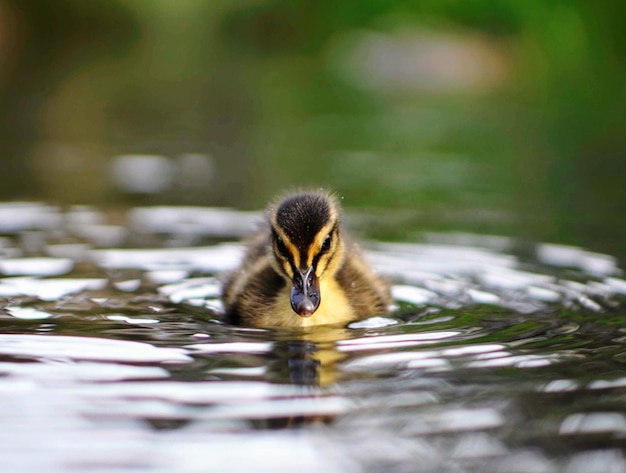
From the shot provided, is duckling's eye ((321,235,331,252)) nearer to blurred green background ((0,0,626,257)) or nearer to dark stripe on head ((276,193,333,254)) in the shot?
dark stripe on head ((276,193,333,254))

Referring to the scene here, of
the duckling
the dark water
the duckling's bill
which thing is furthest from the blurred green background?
the duckling's bill

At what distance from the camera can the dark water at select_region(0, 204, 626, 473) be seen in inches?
135

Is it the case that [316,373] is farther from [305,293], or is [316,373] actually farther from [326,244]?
[326,244]

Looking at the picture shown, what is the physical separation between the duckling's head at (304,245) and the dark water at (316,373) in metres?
0.18

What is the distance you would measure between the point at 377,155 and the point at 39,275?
19.5 ft

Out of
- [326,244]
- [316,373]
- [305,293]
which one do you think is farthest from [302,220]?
[316,373]

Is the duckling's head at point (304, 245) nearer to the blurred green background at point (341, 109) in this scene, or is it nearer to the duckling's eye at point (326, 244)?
the duckling's eye at point (326, 244)

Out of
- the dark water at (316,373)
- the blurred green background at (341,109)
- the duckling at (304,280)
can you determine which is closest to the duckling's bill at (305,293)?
the duckling at (304,280)

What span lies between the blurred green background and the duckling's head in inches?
A: 86.6

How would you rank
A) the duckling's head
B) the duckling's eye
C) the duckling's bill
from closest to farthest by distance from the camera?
the duckling's bill → the duckling's head → the duckling's eye

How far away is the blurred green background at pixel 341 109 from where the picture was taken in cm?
911

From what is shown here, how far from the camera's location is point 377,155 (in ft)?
38.1

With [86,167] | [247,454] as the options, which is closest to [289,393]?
[247,454]

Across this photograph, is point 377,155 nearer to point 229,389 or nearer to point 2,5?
point 229,389
